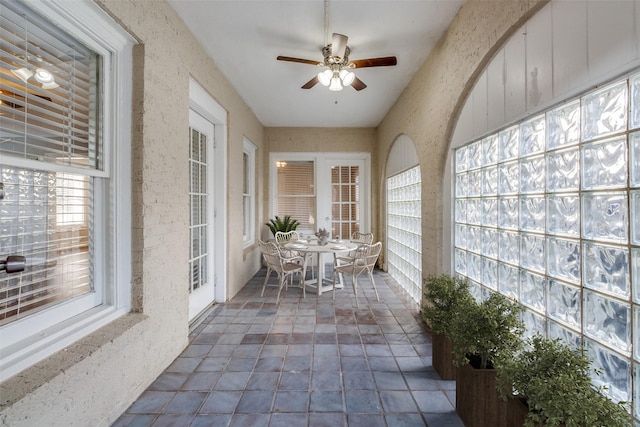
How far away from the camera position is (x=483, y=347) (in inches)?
62.6

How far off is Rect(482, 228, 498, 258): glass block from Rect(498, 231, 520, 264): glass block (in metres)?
0.05

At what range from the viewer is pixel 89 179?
1789 mm

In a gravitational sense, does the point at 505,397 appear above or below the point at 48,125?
below

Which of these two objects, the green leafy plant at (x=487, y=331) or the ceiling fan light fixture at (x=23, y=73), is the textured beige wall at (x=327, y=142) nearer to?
the green leafy plant at (x=487, y=331)

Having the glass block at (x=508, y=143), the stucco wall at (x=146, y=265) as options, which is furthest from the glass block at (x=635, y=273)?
the stucco wall at (x=146, y=265)

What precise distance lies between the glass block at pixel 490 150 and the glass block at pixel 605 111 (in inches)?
28.1

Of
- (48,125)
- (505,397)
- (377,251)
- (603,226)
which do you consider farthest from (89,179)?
(377,251)

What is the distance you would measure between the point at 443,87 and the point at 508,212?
142 centimetres

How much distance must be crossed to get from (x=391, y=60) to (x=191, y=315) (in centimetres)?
312

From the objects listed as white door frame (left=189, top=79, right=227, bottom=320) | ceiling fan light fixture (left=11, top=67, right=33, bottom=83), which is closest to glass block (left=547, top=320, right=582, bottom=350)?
ceiling fan light fixture (left=11, top=67, right=33, bottom=83)

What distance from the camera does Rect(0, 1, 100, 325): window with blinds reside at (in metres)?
1.33

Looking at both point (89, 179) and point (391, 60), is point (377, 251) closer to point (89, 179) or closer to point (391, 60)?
point (391, 60)

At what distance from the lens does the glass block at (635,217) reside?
3.73ft

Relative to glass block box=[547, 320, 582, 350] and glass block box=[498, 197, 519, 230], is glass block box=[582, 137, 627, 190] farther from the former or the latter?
glass block box=[547, 320, 582, 350]
